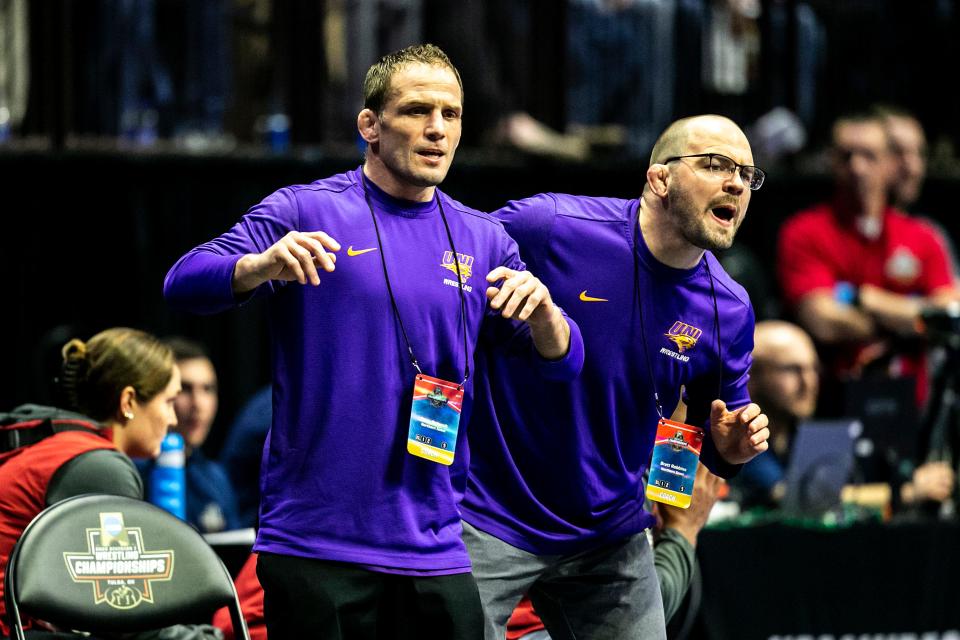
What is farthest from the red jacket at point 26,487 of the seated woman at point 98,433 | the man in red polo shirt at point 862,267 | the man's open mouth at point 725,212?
the man in red polo shirt at point 862,267

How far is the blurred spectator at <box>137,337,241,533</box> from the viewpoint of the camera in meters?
5.25

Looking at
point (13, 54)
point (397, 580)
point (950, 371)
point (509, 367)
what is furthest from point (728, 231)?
point (13, 54)

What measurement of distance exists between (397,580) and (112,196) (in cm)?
357

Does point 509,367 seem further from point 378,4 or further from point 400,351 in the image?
point 378,4

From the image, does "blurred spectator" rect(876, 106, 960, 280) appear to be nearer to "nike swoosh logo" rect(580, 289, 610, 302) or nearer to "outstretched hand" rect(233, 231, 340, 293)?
"nike swoosh logo" rect(580, 289, 610, 302)

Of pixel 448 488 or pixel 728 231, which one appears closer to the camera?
pixel 448 488

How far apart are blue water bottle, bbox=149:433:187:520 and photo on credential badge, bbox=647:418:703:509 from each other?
153 centimetres

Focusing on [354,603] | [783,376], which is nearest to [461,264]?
[354,603]

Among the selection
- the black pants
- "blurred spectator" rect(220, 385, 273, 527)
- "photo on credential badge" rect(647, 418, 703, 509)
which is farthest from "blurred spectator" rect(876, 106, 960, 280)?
the black pants

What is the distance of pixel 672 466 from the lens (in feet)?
12.0

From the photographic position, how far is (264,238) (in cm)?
299

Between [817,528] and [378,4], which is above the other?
[378,4]

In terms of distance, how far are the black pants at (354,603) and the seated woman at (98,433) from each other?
90 cm

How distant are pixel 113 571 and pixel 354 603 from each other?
0.76 m
